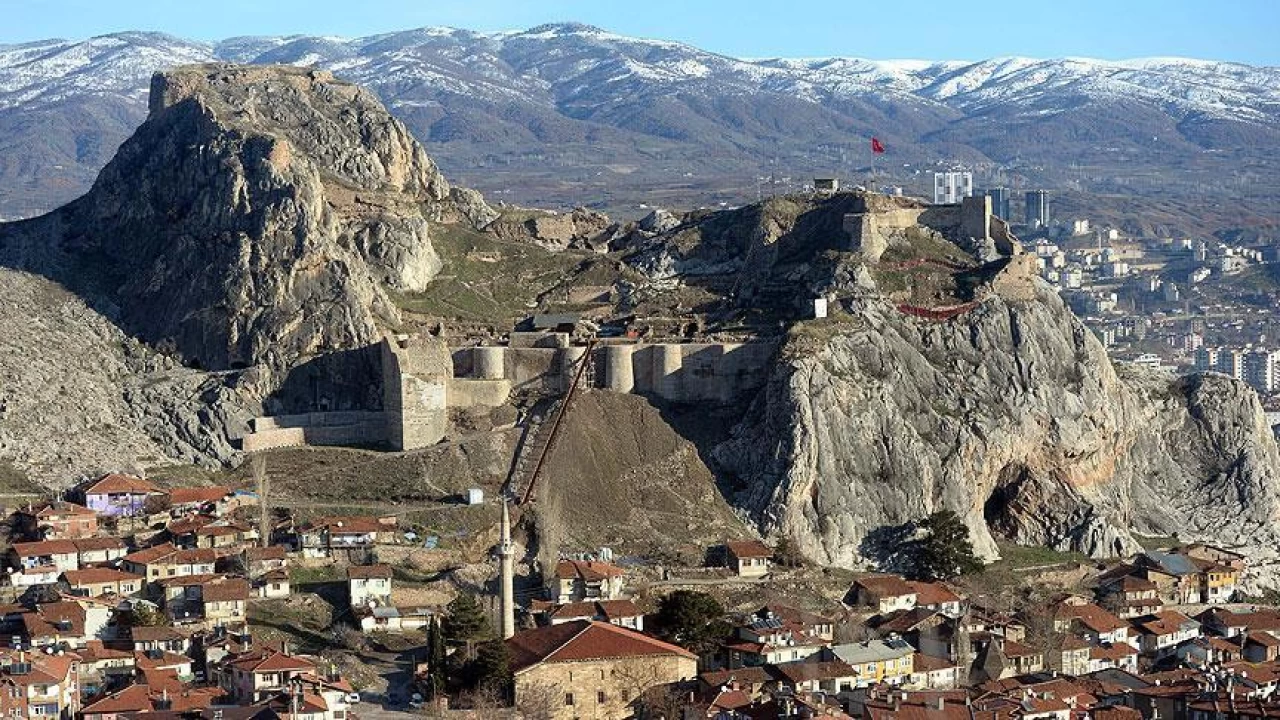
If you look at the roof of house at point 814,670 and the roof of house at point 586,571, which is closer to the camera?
the roof of house at point 814,670

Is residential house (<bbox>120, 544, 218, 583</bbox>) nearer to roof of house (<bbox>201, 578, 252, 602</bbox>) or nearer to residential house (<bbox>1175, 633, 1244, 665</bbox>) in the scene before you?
roof of house (<bbox>201, 578, 252, 602</bbox>)

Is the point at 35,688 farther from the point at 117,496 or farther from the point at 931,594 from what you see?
the point at 931,594

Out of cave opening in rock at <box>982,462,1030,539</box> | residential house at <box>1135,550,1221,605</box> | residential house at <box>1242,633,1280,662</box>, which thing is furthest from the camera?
cave opening in rock at <box>982,462,1030,539</box>

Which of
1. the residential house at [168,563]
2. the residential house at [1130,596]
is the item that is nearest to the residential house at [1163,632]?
the residential house at [1130,596]

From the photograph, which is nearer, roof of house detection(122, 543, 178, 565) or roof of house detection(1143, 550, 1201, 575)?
roof of house detection(122, 543, 178, 565)

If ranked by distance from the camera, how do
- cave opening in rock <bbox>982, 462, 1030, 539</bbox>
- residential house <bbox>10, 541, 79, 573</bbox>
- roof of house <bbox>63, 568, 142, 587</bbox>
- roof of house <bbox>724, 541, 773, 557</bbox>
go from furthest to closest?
cave opening in rock <bbox>982, 462, 1030, 539</bbox> < roof of house <bbox>724, 541, 773, 557</bbox> < residential house <bbox>10, 541, 79, 573</bbox> < roof of house <bbox>63, 568, 142, 587</bbox>

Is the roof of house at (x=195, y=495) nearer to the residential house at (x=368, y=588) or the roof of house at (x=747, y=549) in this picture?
the residential house at (x=368, y=588)

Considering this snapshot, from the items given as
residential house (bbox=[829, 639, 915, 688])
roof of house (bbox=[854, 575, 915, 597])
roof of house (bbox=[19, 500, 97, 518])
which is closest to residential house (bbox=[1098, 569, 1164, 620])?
roof of house (bbox=[854, 575, 915, 597])


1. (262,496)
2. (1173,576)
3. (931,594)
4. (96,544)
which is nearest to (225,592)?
(96,544)
